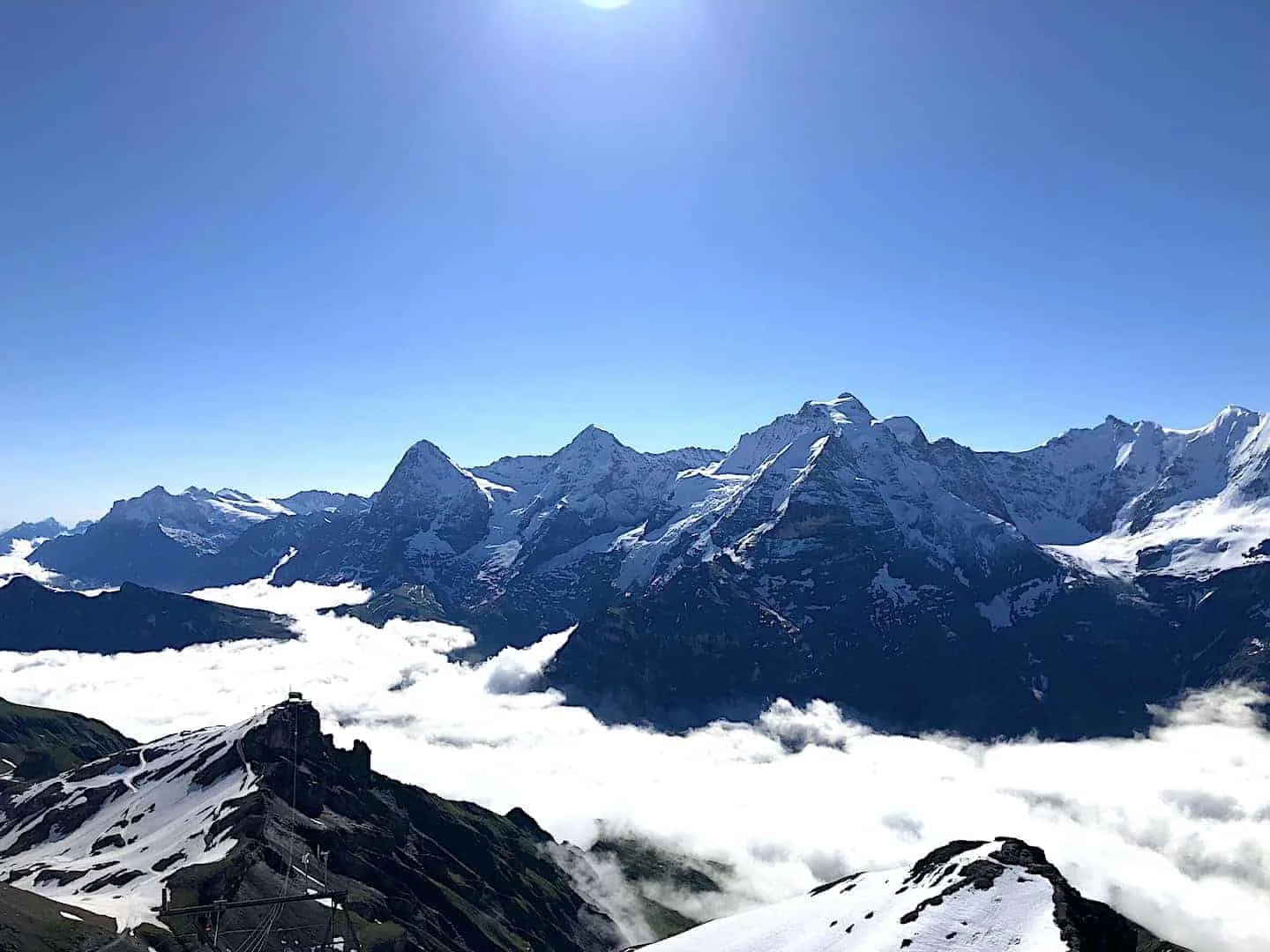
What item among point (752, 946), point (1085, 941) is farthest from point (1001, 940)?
point (752, 946)

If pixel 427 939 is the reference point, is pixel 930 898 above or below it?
above

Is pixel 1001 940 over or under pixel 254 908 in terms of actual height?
over

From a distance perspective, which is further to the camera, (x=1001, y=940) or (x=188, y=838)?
(x=188, y=838)

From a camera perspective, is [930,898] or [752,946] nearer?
[930,898]

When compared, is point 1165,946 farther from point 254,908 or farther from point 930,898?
point 254,908

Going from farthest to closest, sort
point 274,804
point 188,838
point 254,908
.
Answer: point 274,804
point 188,838
point 254,908

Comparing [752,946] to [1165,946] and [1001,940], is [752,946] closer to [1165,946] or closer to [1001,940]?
[1001,940]

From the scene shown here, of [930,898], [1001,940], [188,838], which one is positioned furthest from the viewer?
[188,838]

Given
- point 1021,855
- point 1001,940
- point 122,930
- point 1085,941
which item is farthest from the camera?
point 122,930

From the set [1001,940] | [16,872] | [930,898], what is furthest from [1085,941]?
[16,872]

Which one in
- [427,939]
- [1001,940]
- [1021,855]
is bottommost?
[427,939]
